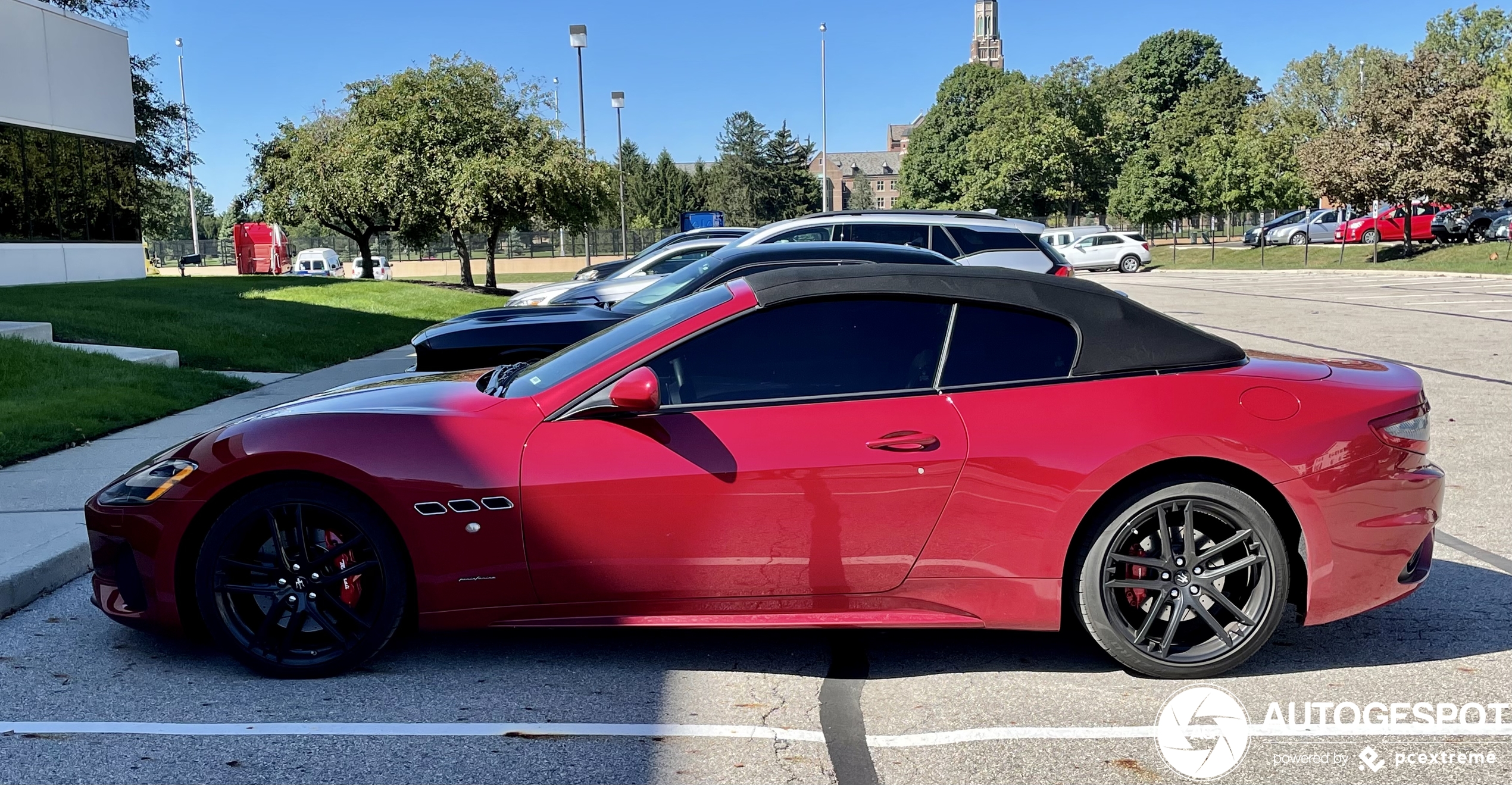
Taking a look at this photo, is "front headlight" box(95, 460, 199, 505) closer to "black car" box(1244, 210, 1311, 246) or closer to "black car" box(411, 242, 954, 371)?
"black car" box(411, 242, 954, 371)

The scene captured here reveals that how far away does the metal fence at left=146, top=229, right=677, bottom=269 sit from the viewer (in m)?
64.7

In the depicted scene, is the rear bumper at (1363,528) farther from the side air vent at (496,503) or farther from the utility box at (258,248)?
the utility box at (258,248)

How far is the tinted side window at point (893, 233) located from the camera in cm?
1223

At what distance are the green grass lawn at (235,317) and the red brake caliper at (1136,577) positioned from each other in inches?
455

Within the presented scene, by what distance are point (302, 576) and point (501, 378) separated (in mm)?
1064

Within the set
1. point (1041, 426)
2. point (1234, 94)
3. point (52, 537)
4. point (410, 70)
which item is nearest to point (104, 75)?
point (410, 70)

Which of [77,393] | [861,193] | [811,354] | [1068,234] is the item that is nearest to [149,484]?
[811,354]

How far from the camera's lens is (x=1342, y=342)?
14.0 m

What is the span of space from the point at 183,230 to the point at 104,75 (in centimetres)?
12039

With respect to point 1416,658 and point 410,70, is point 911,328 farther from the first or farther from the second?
point 410,70

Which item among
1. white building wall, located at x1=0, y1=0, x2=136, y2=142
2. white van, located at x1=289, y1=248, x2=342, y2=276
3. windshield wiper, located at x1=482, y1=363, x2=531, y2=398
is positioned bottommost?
windshield wiper, located at x1=482, y1=363, x2=531, y2=398

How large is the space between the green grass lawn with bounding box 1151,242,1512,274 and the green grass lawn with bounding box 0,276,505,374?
1113 inches

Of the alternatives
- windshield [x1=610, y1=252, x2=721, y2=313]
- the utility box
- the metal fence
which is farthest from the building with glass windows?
the metal fence

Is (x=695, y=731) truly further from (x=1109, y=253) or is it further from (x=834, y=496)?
(x=1109, y=253)
